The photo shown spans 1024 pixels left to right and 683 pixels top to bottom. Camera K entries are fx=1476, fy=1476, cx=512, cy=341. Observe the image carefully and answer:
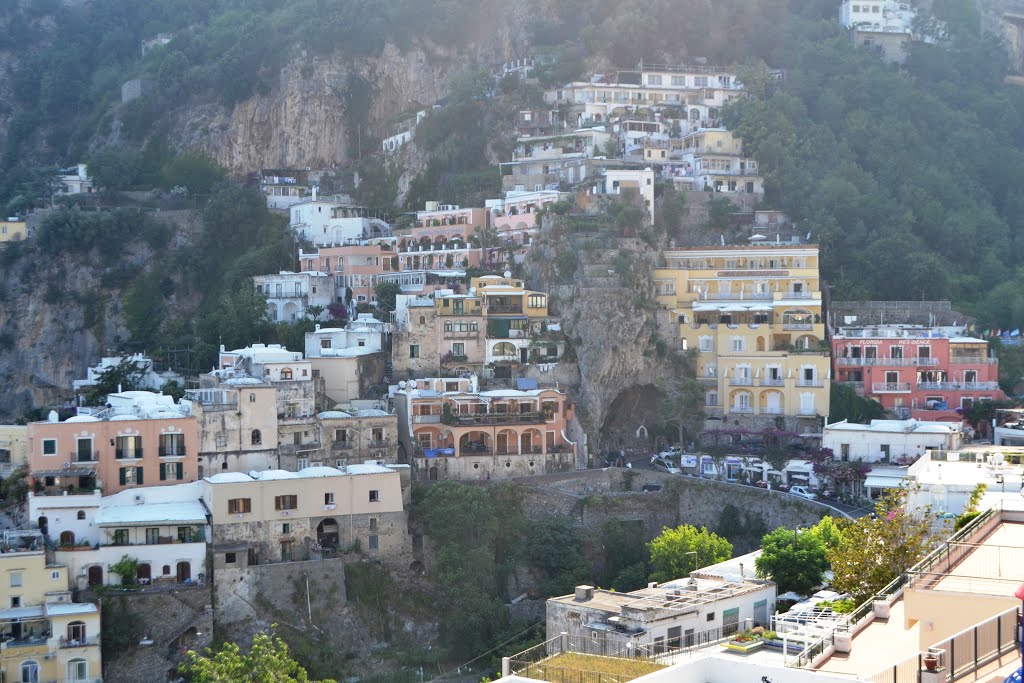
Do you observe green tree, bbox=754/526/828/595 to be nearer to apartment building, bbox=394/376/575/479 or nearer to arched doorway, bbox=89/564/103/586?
apartment building, bbox=394/376/575/479

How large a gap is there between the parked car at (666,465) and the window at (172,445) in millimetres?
15607

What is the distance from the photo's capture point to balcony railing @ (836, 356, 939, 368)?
2056 inches

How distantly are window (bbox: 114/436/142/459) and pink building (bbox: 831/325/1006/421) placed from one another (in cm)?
2495

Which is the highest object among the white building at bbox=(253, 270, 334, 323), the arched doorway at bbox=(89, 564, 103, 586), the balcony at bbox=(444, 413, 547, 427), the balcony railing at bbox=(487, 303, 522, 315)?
the white building at bbox=(253, 270, 334, 323)

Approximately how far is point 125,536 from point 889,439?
23.5 m

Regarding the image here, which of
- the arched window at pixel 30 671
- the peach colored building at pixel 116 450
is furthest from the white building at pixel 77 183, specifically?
the arched window at pixel 30 671

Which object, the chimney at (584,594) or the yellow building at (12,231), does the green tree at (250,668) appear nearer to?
the chimney at (584,594)

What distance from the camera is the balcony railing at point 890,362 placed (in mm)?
52219

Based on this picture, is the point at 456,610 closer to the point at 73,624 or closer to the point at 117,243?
the point at 73,624

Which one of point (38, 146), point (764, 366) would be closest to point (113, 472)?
point (764, 366)

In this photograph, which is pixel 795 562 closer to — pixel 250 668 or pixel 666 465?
pixel 250 668

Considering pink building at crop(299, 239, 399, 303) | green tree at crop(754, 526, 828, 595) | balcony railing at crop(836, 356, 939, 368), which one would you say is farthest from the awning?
pink building at crop(299, 239, 399, 303)

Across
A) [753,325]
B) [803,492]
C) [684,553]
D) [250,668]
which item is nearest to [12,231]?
[753,325]

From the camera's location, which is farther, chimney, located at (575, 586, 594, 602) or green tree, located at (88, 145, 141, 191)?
green tree, located at (88, 145, 141, 191)
